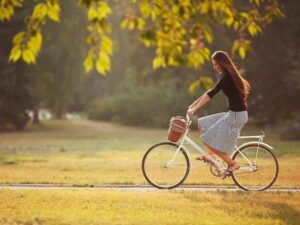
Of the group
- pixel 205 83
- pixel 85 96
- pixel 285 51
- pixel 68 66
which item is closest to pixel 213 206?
pixel 205 83

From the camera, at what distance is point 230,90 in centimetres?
954

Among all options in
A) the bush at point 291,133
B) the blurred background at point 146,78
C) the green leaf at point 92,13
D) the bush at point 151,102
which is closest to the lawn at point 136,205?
the green leaf at point 92,13

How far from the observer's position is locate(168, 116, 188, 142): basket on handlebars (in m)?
9.99

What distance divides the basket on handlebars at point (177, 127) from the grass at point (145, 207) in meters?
0.89

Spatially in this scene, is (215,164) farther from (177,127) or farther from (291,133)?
(291,133)

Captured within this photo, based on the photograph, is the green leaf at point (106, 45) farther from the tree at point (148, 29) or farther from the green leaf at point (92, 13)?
the green leaf at point (92, 13)

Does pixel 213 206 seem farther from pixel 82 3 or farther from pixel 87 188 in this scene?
pixel 82 3

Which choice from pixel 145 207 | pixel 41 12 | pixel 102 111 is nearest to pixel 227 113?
pixel 145 207

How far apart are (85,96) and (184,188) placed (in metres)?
66.8

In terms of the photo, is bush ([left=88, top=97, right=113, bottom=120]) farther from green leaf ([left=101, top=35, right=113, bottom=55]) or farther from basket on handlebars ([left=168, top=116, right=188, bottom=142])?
green leaf ([left=101, top=35, right=113, bottom=55])

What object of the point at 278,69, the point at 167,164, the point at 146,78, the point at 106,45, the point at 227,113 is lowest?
the point at 167,164

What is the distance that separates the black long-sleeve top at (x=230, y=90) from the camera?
9.50 metres

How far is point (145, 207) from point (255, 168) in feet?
7.77

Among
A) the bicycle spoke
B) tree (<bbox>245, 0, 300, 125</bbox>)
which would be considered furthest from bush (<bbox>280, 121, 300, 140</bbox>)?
the bicycle spoke
